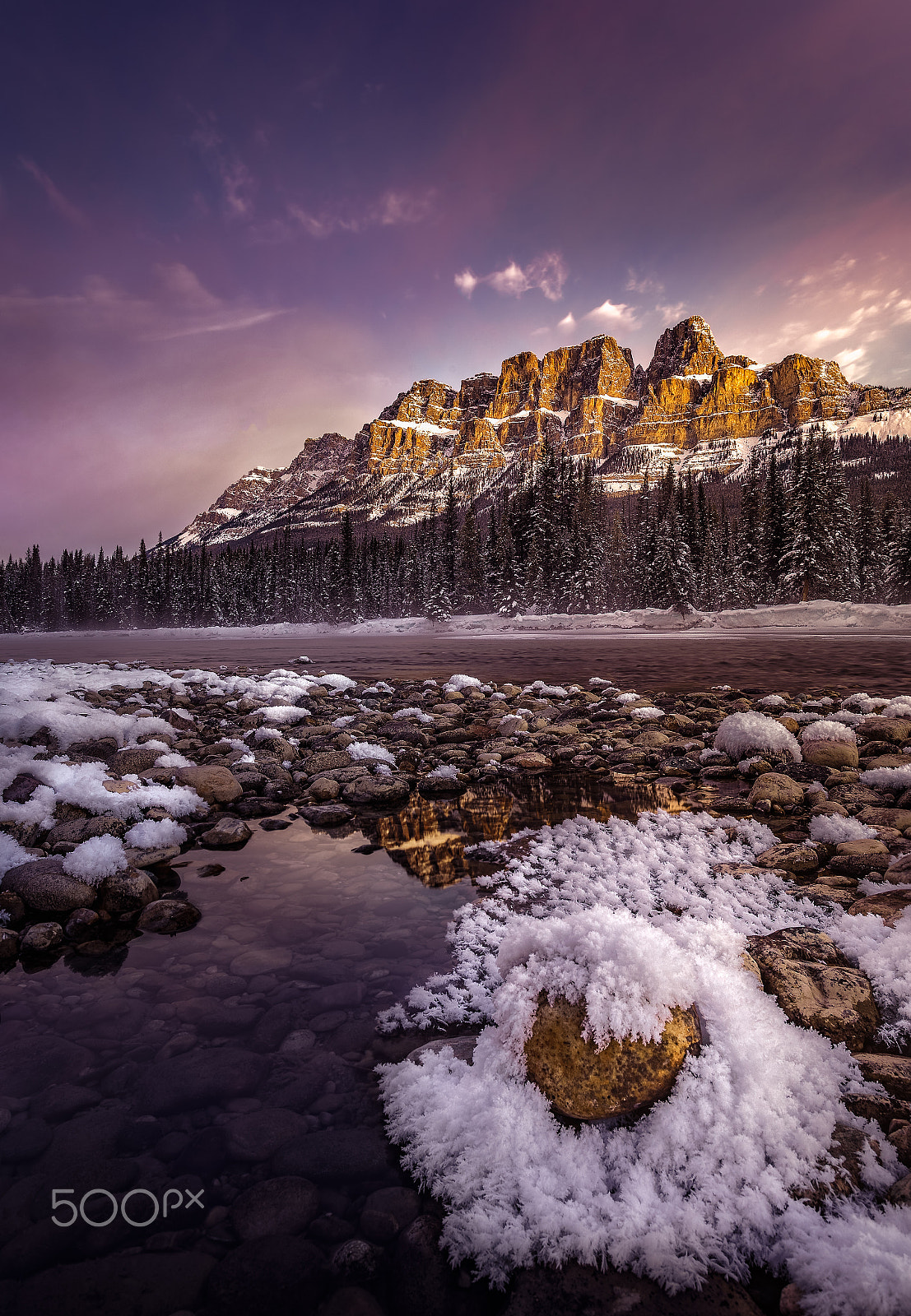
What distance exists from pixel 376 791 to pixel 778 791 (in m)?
3.72

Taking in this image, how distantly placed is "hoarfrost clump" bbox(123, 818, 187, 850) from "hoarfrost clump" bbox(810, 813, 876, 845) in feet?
16.2

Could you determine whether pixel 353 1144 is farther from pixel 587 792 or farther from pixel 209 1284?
pixel 587 792

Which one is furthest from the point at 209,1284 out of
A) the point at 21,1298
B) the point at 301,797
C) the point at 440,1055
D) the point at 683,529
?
the point at 683,529

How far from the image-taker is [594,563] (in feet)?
178

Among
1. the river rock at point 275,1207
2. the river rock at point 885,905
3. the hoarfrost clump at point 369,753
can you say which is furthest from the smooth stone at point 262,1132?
the hoarfrost clump at point 369,753

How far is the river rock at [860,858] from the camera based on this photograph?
356cm

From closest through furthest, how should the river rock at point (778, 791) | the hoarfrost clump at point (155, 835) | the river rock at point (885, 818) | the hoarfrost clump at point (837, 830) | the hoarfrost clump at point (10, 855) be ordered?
the hoarfrost clump at point (10, 855)
the hoarfrost clump at point (837, 830)
the river rock at point (885, 818)
the hoarfrost clump at point (155, 835)
the river rock at point (778, 791)

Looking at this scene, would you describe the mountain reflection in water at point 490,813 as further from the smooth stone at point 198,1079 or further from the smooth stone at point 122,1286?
the smooth stone at point 122,1286

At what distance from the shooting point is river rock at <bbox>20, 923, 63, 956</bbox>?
121 inches

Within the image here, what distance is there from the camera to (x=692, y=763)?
628 centimetres

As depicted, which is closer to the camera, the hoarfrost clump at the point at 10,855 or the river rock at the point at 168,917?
the river rock at the point at 168,917

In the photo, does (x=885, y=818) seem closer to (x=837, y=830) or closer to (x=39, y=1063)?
(x=837, y=830)

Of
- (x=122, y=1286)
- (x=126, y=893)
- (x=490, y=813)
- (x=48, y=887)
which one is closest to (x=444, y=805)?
(x=490, y=813)

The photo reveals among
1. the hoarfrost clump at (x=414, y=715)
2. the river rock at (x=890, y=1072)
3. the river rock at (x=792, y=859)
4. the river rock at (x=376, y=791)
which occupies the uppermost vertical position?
the hoarfrost clump at (x=414, y=715)
